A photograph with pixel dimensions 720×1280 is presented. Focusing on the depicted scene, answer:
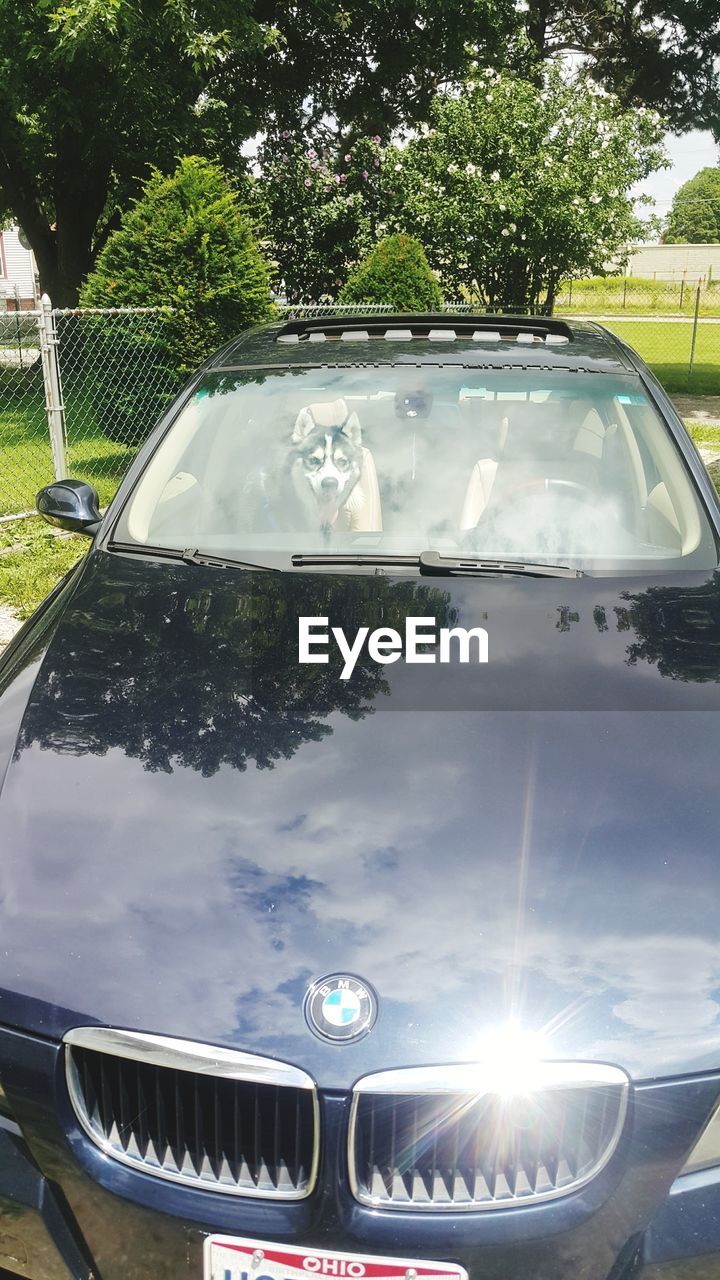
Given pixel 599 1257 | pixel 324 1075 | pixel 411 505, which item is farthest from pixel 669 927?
pixel 411 505

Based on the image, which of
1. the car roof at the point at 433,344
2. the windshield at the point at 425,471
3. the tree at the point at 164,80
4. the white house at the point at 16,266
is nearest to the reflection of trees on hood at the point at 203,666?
the windshield at the point at 425,471

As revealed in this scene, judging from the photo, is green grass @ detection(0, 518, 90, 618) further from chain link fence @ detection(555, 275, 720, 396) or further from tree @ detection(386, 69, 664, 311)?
chain link fence @ detection(555, 275, 720, 396)

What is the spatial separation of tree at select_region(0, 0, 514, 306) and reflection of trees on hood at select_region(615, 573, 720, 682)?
40.6ft

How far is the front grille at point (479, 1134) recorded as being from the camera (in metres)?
1.51

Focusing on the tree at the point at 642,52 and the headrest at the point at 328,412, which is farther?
the tree at the point at 642,52

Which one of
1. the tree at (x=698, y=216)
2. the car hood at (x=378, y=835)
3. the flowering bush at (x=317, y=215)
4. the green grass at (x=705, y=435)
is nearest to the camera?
the car hood at (x=378, y=835)

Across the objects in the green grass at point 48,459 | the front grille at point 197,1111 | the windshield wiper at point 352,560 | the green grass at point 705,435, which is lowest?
the green grass at point 705,435

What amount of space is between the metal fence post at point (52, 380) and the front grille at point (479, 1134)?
722cm

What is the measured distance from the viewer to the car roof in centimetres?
343

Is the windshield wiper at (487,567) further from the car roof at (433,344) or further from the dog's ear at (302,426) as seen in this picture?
the car roof at (433,344)

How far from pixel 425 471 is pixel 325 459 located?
30 cm

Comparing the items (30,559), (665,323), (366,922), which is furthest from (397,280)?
(665,323)

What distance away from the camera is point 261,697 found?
7.49 feet

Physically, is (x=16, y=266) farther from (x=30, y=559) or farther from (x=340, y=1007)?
(x=340, y=1007)
